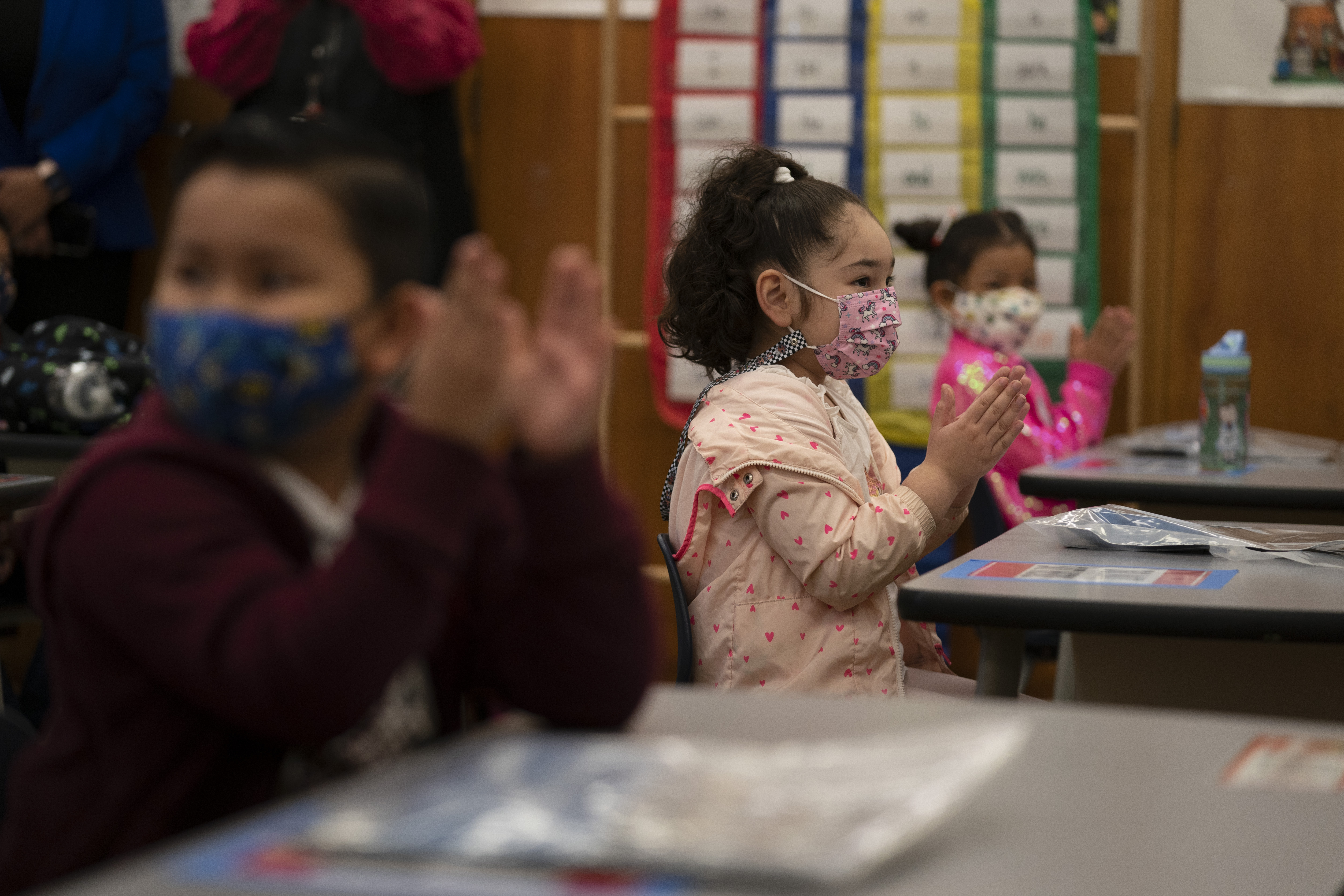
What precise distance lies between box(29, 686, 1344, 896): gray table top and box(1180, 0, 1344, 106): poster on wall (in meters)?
3.54

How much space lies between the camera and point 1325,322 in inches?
159

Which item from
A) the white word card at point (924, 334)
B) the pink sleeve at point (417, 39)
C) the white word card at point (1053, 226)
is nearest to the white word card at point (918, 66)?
the white word card at point (1053, 226)

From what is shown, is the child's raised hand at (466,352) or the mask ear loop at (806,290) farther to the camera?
the mask ear loop at (806,290)

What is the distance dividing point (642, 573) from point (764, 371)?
1063mm

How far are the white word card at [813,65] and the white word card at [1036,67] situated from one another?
41 cm

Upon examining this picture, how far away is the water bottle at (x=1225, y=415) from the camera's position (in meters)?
2.54

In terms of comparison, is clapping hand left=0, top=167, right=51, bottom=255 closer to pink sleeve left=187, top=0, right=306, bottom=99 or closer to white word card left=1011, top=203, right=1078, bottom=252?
pink sleeve left=187, top=0, right=306, bottom=99

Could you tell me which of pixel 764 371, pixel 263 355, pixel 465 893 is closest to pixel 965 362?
pixel 764 371

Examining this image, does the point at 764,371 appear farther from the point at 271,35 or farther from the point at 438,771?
the point at 271,35

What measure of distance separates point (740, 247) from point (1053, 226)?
6.56 feet

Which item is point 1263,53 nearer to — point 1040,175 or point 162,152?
point 1040,175

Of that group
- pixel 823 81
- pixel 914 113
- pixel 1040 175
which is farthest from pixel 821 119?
pixel 1040 175

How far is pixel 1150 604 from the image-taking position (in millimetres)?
1347

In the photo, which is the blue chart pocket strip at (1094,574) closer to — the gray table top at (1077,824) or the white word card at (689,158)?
the gray table top at (1077,824)
